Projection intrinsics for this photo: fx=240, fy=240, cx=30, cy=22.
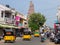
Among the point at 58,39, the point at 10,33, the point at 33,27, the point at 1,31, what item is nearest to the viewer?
the point at 58,39

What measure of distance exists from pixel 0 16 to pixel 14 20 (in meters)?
15.8

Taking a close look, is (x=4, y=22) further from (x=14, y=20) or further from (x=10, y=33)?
(x=10, y=33)

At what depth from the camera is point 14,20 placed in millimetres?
76562

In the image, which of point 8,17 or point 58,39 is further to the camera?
point 8,17

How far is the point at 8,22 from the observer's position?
225ft

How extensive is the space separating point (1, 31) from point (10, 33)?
1810 cm

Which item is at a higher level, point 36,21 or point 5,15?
point 5,15

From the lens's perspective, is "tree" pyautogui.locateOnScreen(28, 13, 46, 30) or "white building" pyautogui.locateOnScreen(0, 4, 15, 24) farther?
"tree" pyautogui.locateOnScreen(28, 13, 46, 30)

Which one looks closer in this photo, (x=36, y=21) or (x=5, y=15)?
(x=5, y=15)

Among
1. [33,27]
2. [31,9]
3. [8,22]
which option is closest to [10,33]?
[8,22]

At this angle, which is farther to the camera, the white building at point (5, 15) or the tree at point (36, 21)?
the tree at point (36, 21)

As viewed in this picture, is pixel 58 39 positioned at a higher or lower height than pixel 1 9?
lower

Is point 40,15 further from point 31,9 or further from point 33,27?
point 31,9

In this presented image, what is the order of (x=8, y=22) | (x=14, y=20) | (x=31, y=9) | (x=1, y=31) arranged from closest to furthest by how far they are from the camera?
(x=1, y=31), (x=8, y=22), (x=14, y=20), (x=31, y=9)
